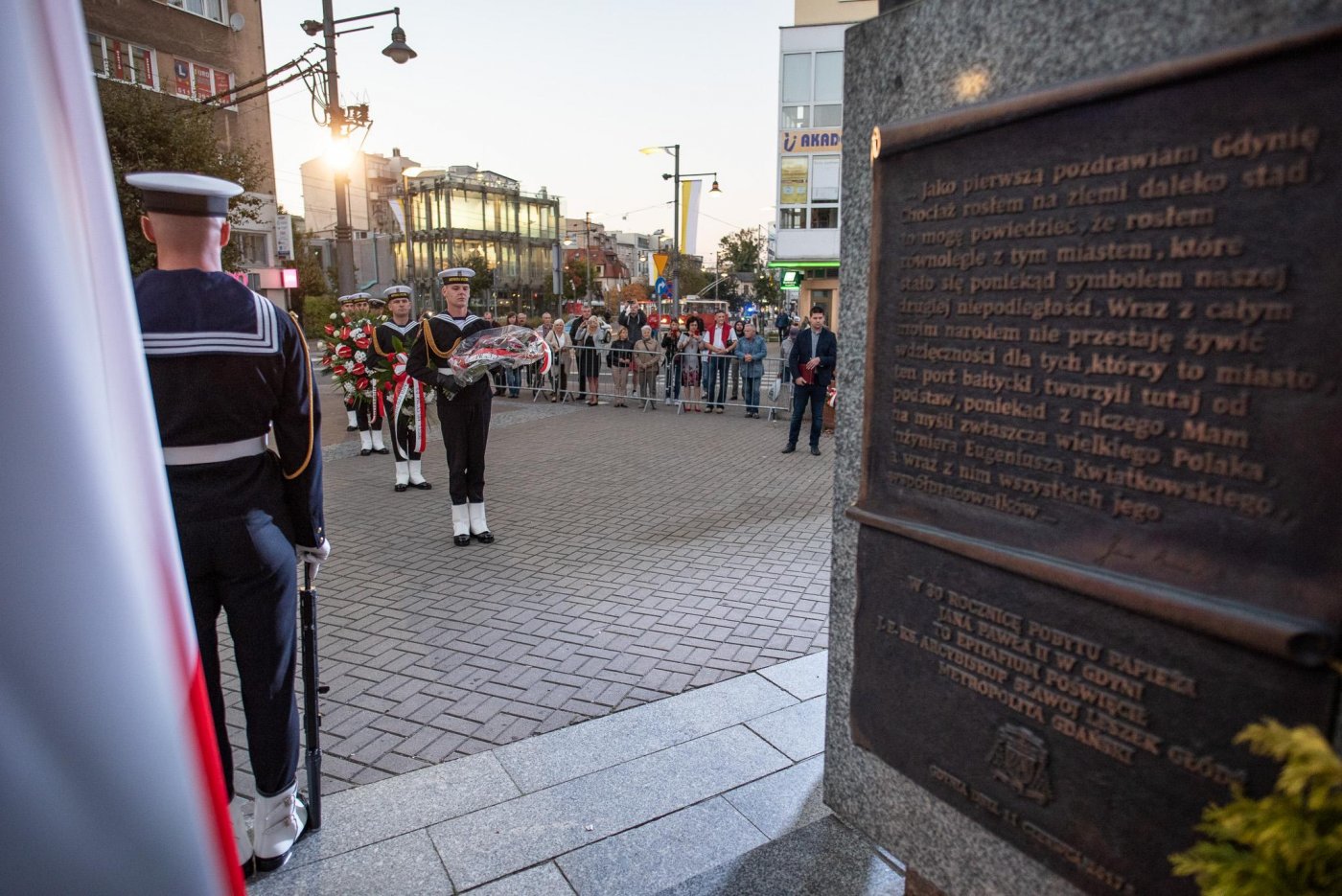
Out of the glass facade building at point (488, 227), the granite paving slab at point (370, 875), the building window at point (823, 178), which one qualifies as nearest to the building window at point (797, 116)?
the building window at point (823, 178)

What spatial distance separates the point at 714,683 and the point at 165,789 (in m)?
3.05

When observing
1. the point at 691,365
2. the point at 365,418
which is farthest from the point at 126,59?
the point at 365,418

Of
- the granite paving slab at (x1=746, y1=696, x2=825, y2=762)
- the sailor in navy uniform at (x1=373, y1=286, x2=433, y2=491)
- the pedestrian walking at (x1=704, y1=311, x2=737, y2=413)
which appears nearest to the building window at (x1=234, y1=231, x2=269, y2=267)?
the pedestrian walking at (x1=704, y1=311, x2=737, y2=413)

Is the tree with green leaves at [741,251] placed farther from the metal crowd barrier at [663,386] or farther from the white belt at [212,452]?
the white belt at [212,452]

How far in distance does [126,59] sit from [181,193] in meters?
36.7

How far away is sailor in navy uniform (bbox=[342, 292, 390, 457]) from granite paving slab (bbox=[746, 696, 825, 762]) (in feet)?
28.3

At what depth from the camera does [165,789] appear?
143cm

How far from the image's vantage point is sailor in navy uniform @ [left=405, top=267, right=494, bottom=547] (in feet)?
22.0

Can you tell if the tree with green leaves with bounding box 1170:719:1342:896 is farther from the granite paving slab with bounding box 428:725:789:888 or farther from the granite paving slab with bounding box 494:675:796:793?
the granite paving slab with bounding box 494:675:796:793

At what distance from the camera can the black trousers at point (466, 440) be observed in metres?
6.73

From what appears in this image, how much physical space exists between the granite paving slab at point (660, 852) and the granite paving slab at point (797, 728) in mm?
537

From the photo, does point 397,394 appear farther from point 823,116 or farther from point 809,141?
point 823,116

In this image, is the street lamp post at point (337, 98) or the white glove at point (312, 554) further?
the street lamp post at point (337, 98)

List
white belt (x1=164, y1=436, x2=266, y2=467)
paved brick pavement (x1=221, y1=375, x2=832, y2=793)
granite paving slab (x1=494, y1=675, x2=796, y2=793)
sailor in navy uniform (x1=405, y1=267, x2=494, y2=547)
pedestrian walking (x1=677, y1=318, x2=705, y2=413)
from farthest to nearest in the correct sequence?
pedestrian walking (x1=677, y1=318, x2=705, y2=413)
sailor in navy uniform (x1=405, y1=267, x2=494, y2=547)
paved brick pavement (x1=221, y1=375, x2=832, y2=793)
granite paving slab (x1=494, y1=675, x2=796, y2=793)
white belt (x1=164, y1=436, x2=266, y2=467)
